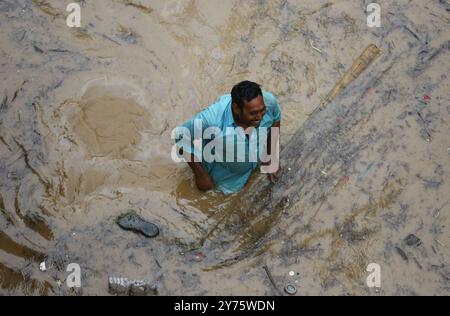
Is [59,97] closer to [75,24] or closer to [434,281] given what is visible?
[75,24]

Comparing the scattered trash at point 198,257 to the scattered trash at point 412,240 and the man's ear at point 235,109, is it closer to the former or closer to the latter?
the man's ear at point 235,109

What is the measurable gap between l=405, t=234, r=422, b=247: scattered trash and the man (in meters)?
1.04

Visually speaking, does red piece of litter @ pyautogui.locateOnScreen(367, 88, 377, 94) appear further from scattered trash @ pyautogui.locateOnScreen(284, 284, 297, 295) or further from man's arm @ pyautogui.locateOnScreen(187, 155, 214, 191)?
scattered trash @ pyautogui.locateOnScreen(284, 284, 297, 295)

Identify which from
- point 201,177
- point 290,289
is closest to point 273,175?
point 201,177

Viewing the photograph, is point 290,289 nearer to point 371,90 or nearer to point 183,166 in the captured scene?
point 183,166

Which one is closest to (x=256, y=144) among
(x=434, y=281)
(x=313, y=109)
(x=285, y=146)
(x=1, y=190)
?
(x=285, y=146)

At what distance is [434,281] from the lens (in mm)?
3586

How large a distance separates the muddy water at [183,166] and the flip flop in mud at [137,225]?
54mm

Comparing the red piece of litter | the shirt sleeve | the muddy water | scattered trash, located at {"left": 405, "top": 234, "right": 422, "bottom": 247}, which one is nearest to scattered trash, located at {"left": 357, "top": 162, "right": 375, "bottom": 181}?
the muddy water

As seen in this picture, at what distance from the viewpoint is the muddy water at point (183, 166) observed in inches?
144

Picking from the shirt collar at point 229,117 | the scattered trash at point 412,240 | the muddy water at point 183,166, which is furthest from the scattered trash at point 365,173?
the shirt collar at point 229,117

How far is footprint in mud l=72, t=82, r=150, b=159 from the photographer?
4.23 m

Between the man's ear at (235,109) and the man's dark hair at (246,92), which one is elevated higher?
the man's dark hair at (246,92)

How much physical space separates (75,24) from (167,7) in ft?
2.76
